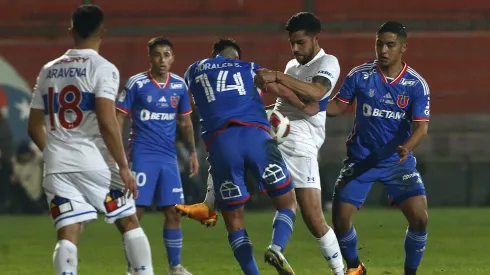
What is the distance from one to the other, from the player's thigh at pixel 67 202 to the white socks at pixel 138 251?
27cm

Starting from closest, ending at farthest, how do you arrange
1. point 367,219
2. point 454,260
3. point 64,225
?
point 64,225
point 454,260
point 367,219

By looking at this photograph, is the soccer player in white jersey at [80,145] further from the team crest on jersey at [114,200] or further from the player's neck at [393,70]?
the player's neck at [393,70]

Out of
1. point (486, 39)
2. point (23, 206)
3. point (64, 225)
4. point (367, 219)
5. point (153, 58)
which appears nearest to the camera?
point (64, 225)

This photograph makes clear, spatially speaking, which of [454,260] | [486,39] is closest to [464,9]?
[486,39]

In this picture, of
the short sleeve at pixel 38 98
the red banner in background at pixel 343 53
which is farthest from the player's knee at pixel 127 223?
the red banner in background at pixel 343 53

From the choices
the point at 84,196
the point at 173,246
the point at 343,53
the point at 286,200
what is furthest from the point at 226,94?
the point at 343,53

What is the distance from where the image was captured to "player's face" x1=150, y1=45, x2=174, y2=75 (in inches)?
368

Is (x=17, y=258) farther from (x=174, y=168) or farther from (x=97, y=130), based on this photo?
(x=97, y=130)

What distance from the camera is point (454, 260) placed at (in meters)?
10.2

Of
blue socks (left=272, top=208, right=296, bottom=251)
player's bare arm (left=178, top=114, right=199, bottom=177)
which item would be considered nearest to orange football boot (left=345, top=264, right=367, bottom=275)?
blue socks (left=272, top=208, right=296, bottom=251)

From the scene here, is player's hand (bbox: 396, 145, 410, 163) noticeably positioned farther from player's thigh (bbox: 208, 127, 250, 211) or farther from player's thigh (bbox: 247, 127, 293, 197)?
player's thigh (bbox: 208, 127, 250, 211)

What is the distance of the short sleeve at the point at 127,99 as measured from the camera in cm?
923

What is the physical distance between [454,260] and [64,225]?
4931 mm

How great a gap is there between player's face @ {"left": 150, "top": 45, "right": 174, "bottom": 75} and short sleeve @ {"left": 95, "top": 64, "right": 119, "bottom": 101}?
10.3 feet
